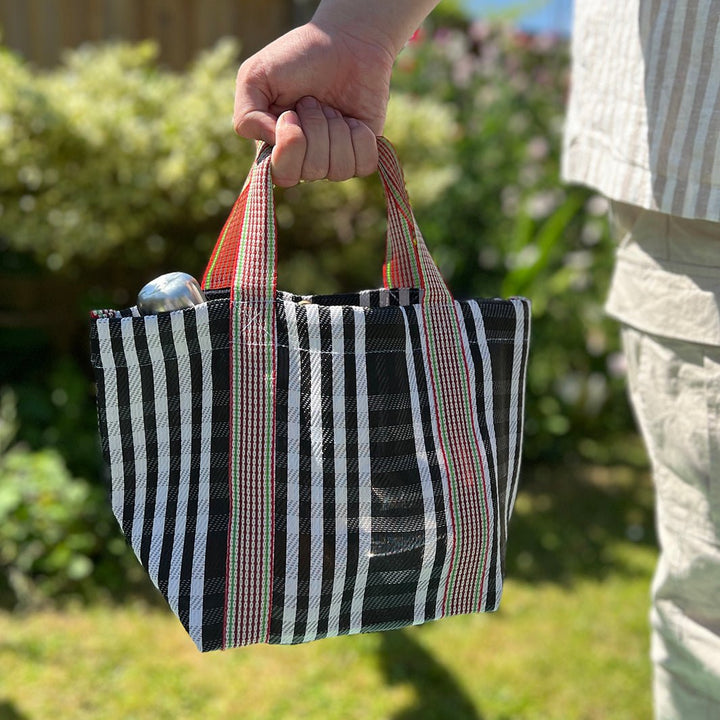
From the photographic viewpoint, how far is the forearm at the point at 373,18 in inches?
40.2

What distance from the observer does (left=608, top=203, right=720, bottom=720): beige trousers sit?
3.50 feet

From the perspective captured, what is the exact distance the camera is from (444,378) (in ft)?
3.30

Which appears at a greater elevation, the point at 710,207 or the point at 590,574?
the point at 710,207

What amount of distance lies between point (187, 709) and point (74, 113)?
74.7 inches

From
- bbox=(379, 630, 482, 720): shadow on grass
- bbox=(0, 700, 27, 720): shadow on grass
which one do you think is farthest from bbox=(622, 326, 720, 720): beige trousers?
bbox=(0, 700, 27, 720): shadow on grass

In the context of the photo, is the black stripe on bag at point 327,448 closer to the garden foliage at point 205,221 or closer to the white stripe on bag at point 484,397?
the white stripe on bag at point 484,397

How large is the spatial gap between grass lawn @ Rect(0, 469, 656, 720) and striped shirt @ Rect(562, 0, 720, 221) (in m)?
1.57

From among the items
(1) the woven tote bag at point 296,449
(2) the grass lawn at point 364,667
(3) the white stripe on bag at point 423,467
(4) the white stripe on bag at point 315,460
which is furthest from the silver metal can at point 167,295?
(2) the grass lawn at point 364,667

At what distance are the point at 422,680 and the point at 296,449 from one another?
1.59m

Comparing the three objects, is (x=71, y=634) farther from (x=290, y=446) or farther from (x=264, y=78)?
(x=264, y=78)

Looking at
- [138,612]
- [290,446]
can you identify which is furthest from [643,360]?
[138,612]

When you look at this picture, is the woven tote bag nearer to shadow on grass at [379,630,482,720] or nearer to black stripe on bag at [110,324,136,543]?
black stripe on bag at [110,324,136,543]

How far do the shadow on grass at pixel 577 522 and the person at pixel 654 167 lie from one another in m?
1.78

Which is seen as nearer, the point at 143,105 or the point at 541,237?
the point at 143,105
